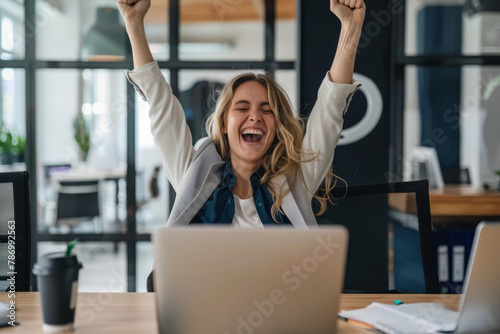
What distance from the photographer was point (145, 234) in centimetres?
400

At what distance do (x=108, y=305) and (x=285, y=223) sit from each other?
76 cm

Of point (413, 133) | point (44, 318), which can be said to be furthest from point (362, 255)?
point (413, 133)

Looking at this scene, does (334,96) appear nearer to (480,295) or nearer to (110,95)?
(480,295)

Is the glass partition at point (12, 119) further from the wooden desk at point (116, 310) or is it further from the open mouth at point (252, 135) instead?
the wooden desk at point (116, 310)

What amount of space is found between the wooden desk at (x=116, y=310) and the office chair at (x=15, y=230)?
0.58 ft

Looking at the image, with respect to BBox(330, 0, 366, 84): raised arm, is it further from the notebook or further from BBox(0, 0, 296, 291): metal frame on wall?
BBox(0, 0, 296, 291): metal frame on wall

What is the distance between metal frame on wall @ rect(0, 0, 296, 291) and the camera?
3.96 metres

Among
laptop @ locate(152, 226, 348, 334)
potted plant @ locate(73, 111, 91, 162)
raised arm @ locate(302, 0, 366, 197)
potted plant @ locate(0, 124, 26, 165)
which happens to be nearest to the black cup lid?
laptop @ locate(152, 226, 348, 334)

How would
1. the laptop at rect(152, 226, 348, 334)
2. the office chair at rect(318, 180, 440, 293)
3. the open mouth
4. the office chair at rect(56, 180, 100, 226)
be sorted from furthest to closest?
the office chair at rect(56, 180, 100, 226) < the open mouth < the office chair at rect(318, 180, 440, 293) < the laptop at rect(152, 226, 348, 334)

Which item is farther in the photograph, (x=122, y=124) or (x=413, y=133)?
(x=413, y=133)

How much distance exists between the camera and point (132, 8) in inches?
72.4

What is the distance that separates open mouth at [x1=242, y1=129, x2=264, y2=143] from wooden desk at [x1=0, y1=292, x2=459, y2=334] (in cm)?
79

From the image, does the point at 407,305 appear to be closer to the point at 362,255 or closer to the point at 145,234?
the point at 362,255

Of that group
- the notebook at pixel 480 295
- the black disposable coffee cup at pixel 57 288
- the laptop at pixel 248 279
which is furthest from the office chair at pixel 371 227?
the black disposable coffee cup at pixel 57 288
